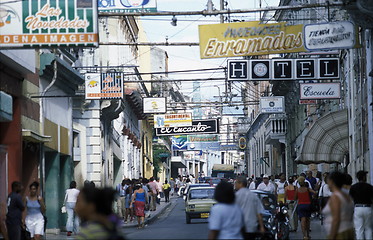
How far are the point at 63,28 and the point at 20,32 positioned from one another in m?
0.91

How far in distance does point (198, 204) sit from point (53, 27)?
13766mm

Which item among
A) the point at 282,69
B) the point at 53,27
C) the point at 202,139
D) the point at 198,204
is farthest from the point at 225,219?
the point at 202,139

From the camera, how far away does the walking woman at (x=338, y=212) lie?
11.1 metres

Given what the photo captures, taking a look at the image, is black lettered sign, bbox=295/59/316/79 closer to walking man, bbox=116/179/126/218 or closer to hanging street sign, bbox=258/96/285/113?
walking man, bbox=116/179/126/218

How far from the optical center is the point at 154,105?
145 feet

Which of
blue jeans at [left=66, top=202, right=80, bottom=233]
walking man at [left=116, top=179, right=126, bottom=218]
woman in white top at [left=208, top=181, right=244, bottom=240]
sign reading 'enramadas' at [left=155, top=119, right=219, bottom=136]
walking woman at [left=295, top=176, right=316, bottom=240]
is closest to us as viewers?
woman in white top at [left=208, top=181, right=244, bottom=240]

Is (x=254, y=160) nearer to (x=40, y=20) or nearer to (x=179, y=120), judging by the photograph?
(x=179, y=120)

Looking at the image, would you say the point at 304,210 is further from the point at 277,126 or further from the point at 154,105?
the point at 277,126

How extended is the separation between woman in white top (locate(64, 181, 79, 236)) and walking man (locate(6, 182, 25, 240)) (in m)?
6.62

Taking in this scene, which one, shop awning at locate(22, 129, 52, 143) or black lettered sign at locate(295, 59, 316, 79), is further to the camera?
black lettered sign at locate(295, 59, 316, 79)

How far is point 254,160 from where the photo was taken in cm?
9169

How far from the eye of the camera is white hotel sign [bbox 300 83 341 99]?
30.2 meters

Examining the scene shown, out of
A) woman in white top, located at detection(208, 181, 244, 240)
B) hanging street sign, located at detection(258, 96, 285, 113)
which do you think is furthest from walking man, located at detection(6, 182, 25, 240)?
hanging street sign, located at detection(258, 96, 285, 113)

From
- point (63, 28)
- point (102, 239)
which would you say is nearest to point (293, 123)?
point (63, 28)
